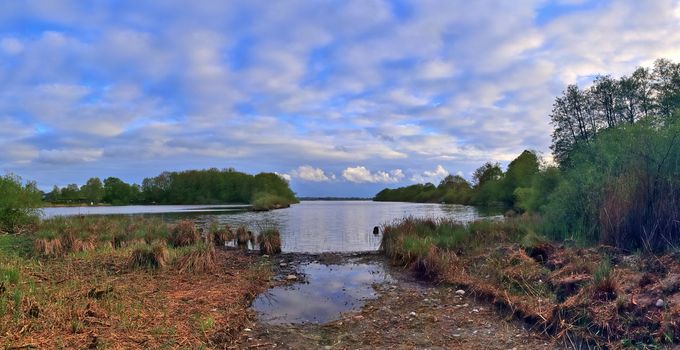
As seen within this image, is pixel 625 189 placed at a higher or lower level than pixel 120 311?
higher

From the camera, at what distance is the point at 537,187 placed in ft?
108

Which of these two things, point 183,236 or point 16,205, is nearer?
point 183,236

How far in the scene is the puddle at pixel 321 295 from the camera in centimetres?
850

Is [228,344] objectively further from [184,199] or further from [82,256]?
[184,199]

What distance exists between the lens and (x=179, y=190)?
408 feet

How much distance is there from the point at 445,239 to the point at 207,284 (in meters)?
9.36

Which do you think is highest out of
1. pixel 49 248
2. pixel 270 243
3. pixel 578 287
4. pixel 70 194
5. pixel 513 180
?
pixel 70 194

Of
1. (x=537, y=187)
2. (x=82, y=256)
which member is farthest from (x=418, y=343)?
(x=537, y=187)

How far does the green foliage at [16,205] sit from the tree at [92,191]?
→ 102 metres

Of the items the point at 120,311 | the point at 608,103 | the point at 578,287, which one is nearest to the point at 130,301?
the point at 120,311

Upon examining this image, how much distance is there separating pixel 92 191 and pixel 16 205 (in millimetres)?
108992

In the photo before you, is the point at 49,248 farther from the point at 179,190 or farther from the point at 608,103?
the point at 179,190

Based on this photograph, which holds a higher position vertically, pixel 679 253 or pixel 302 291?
pixel 679 253

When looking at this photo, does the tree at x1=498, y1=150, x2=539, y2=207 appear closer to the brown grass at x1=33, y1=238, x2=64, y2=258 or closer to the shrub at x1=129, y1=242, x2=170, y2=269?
the shrub at x1=129, y1=242, x2=170, y2=269
